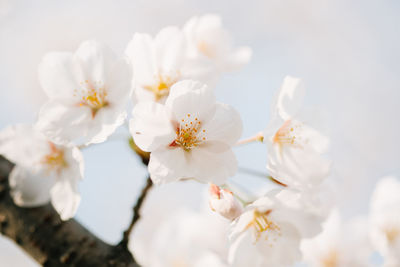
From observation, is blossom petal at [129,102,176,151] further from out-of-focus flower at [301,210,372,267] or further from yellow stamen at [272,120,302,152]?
out-of-focus flower at [301,210,372,267]

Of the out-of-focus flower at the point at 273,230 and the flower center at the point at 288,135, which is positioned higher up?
the flower center at the point at 288,135

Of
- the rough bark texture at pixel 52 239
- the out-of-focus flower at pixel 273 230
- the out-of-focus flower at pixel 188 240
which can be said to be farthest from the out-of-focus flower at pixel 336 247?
the rough bark texture at pixel 52 239

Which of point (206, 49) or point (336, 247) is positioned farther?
point (336, 247)

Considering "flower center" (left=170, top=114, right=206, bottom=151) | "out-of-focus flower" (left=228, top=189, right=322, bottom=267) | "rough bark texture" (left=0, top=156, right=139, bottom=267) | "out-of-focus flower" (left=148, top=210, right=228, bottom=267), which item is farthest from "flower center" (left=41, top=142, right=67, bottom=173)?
"out-of-focus flower" (left=148, top=210, right=228, bottom=267)

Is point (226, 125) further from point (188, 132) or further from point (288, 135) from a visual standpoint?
point (288, 135)

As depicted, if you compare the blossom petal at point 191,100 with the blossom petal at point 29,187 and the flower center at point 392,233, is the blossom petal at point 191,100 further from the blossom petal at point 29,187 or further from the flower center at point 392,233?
the flower center at point 392,233

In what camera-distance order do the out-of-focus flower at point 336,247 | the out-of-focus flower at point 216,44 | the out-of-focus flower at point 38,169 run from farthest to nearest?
the out-of-focus flower at point 336,247
the out-of-focus flower at point 216,44
the out-of-focus flower at point 38,169

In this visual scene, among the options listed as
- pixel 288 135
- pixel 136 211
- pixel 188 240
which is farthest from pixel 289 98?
pixel 188 240
